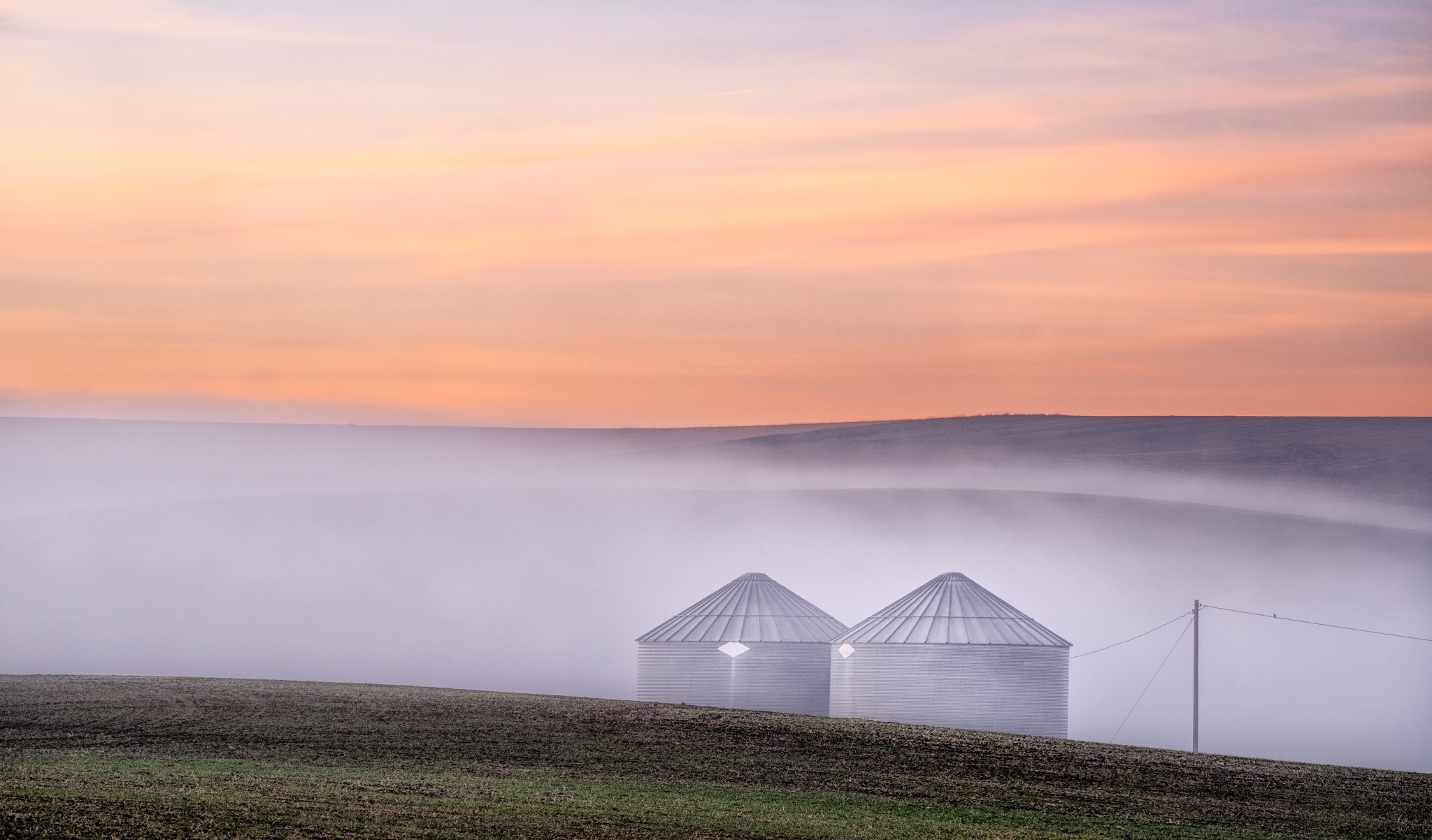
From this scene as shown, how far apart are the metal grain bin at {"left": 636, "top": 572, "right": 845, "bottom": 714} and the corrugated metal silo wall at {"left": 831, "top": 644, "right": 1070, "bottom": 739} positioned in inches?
171

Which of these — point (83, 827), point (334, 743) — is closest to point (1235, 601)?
point (334, 743)

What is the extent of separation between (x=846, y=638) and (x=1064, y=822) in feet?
117

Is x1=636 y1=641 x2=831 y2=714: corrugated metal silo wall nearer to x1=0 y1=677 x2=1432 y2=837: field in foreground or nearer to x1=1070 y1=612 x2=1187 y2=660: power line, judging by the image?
x1=0 y1=677 x2=1432 y2=837: field in foreground

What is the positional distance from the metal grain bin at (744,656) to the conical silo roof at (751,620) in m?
0.03

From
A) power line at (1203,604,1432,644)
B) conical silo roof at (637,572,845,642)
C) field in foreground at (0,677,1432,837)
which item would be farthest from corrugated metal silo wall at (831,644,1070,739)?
power line at (1203,604,1432,644)

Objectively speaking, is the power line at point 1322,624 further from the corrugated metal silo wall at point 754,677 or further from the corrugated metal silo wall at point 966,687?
the corrugated metal silo wall at point 966,687

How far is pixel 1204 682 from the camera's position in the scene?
443 ft

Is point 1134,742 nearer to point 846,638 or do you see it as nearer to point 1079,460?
point 1079,460

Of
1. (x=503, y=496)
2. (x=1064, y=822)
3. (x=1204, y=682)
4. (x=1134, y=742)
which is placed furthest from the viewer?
(x=503, y=496)

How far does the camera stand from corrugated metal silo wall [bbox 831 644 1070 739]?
6166 centimetres

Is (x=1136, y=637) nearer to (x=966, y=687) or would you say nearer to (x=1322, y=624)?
(x=1322, y=624)

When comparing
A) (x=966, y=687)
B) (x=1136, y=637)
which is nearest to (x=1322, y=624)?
(x=1136, y=637)

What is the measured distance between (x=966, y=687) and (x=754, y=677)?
34.4 feet

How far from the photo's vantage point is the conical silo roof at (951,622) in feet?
211
